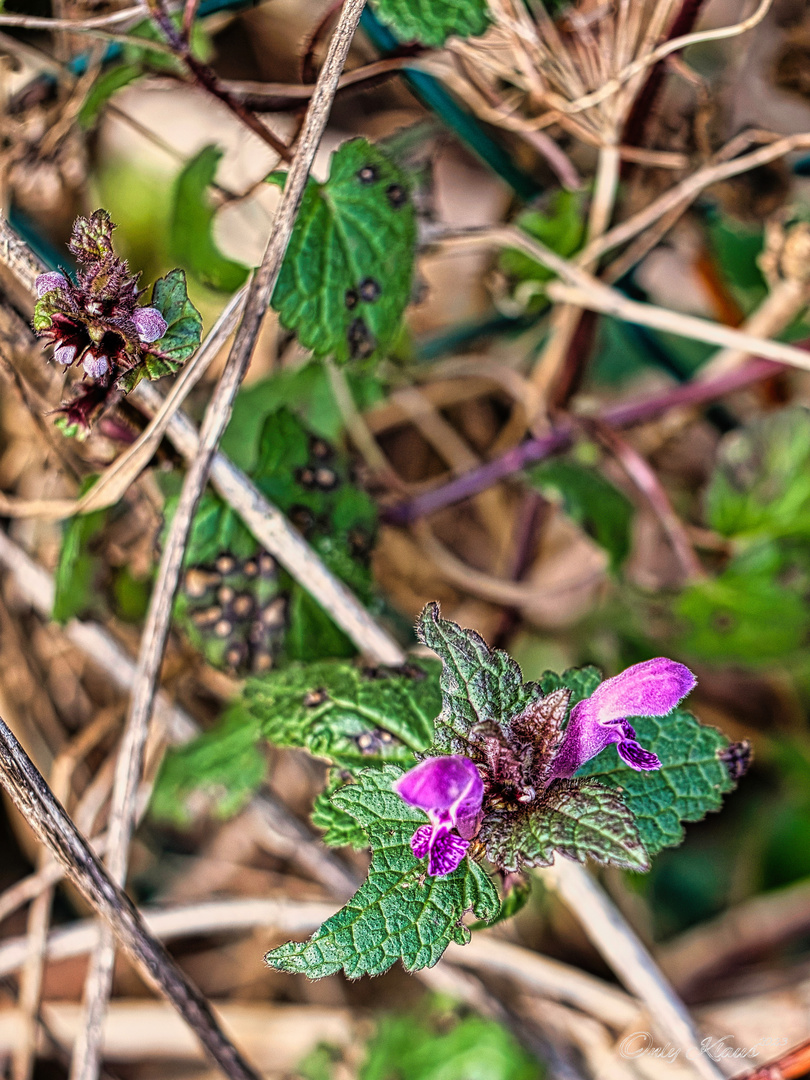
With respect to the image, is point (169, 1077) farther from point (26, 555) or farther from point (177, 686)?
point (26, 555)

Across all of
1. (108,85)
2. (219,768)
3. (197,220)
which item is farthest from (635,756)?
(108,85)

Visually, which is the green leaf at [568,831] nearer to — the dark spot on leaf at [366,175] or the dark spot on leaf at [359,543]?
the dark spot on leaf at [359,543]

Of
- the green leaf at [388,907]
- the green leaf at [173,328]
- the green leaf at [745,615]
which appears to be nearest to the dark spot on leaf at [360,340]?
the green leaf at [173,328]

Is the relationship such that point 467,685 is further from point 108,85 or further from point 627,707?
point 108,85

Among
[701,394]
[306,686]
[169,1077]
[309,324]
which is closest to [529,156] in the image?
[701,394]

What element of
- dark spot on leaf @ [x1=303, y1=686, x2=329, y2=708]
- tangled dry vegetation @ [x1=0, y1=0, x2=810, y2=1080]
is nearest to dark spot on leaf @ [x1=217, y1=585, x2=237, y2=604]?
tangled dry vegetation @ [x1=0, y1=0, x2=810, y2=1080]
